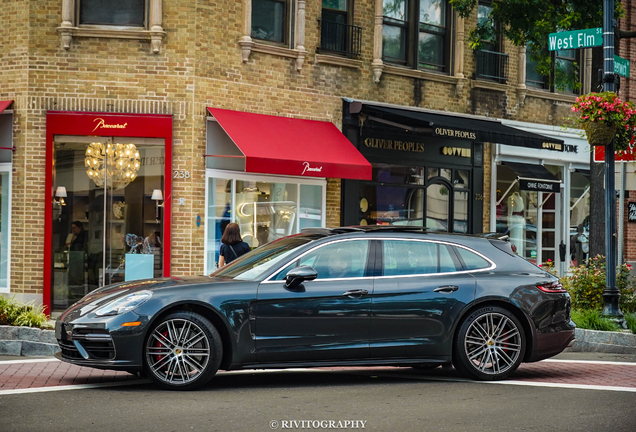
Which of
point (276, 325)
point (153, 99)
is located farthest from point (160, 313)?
point (153, 99)

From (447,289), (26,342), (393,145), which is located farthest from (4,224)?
(447,289)

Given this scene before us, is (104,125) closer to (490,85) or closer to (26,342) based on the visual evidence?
(26,342)

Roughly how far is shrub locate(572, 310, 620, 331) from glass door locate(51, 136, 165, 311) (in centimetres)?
733

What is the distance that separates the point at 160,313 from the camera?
7.39m

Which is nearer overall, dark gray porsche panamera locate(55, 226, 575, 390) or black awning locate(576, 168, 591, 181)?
dark gray porsche panamera locate(55, 226, 575, 390)

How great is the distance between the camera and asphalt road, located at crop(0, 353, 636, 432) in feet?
19.9

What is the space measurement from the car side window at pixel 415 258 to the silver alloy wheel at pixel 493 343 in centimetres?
62

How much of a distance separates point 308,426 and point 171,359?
189 cm

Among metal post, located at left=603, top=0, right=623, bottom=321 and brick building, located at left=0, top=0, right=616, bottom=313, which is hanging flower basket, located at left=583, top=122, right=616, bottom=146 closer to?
metal post, located at left=603, top=0, right=623, bottom=321

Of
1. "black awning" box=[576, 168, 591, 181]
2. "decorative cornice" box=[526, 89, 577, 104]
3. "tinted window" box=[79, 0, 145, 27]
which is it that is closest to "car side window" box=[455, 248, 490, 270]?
"tinted window" box=[79, 0, 145, 27]

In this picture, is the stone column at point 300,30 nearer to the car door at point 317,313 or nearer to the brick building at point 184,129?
the brick building at point 184,129

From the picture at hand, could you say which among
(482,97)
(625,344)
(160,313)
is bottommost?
(625,344)

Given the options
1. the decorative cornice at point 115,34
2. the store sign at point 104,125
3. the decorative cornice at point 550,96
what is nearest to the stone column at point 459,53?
the decorative cornice at point 550,96

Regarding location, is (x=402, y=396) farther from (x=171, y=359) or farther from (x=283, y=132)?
(x=283, y=132)
